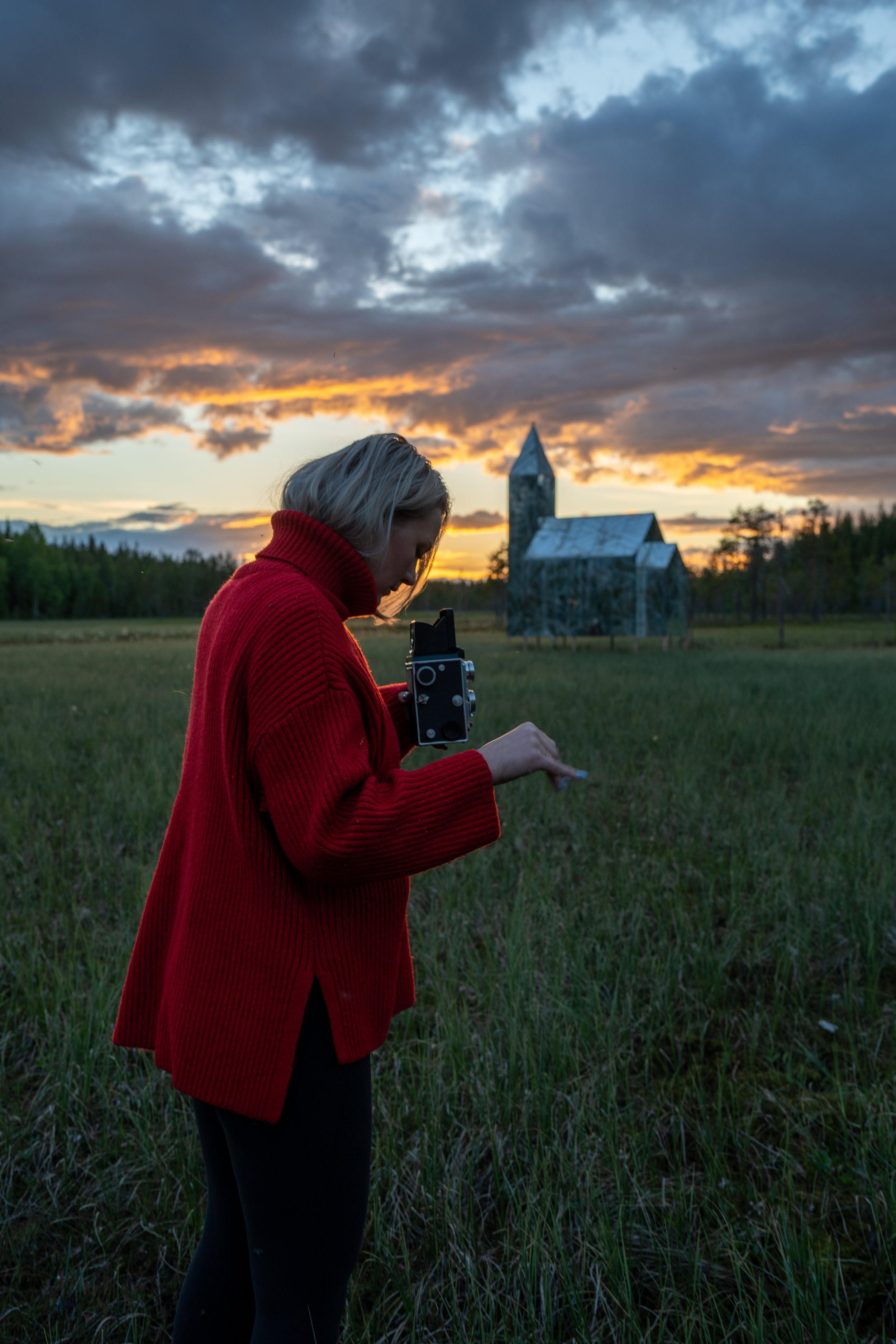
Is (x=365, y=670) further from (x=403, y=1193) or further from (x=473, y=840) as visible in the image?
(x=403, y=1193)

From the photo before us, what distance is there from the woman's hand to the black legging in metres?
0.56

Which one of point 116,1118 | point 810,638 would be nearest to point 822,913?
point 116,1118

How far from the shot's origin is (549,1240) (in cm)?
248

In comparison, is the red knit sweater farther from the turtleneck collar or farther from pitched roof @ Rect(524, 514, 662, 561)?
pitched roof @ Rect(524, 514, 662, 561)

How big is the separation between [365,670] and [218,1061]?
31.4 inches

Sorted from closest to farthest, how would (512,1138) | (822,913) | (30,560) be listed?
(512,1138) → (822,913) → (30,560)

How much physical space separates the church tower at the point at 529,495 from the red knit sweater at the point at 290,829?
36.0 metres

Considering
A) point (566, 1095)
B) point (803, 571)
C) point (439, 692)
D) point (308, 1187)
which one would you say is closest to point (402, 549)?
point (439, 692)

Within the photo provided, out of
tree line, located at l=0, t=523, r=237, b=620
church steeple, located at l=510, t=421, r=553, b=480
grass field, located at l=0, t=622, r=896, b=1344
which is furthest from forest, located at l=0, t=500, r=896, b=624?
grass field, located at l=0, t=622, r=896, b=1344

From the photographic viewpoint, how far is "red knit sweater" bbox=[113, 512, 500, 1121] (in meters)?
1.43

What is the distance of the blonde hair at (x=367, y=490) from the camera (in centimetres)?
163

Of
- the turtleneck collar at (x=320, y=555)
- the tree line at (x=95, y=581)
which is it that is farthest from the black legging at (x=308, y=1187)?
the tree line at (x=95, y=581)

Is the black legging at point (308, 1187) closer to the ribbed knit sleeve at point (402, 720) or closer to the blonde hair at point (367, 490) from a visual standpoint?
the ribbed knit sleeve at point (402, 720)

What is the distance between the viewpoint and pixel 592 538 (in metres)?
34.1
